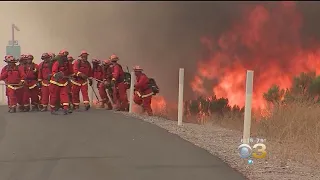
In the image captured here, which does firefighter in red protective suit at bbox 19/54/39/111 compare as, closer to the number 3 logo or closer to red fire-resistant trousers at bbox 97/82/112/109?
red fire-resistant trousers at bbox 97/82/112/109

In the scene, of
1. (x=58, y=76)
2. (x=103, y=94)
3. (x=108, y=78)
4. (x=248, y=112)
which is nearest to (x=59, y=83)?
(x=58, y=76)

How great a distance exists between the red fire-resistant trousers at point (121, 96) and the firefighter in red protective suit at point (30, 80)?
2.55 meters

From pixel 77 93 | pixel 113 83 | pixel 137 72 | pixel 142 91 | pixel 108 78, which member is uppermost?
pixel 137 72

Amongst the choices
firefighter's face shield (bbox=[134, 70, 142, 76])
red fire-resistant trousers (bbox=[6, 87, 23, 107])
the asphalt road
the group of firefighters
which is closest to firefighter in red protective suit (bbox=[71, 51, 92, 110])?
the group of firefighters

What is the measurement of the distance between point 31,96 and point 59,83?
1.91m

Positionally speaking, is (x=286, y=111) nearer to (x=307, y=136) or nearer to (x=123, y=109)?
(x=307, y=136)

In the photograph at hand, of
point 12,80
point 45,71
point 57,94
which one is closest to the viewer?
point 57,94

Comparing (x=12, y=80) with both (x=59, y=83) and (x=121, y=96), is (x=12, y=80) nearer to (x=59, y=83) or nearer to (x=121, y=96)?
(x=59, y=83)

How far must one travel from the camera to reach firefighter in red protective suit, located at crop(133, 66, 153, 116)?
12484 mm

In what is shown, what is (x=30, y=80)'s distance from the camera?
504 inches

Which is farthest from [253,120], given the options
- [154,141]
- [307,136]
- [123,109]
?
[123,109]

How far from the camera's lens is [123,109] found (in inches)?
534

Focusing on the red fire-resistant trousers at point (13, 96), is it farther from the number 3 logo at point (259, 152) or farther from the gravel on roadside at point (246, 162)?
the number 3 logo at point (259, 152)

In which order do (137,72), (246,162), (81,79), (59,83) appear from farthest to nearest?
1. (81,79)
2. (137,72)
3. (59,83)
4. (246,162)
